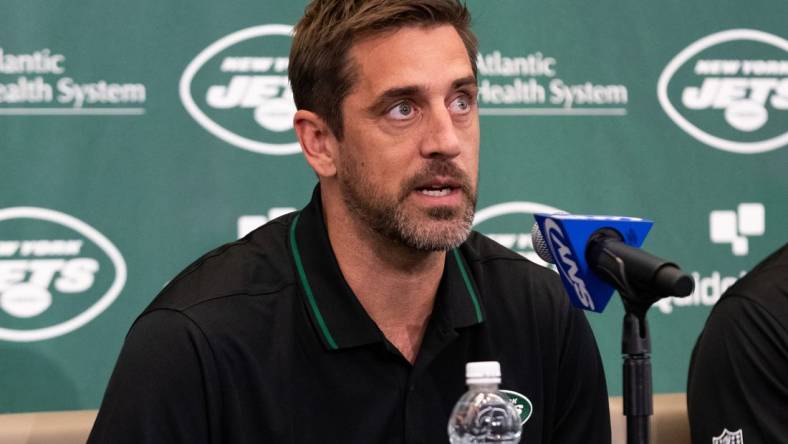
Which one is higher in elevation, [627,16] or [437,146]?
[627,16]

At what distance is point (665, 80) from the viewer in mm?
3346

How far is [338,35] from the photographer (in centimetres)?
223

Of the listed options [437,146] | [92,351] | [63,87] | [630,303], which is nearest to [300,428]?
[437,146]

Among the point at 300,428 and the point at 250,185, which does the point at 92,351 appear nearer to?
the point at 250,185

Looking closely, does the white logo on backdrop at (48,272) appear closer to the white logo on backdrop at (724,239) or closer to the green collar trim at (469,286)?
the green collar trim at (469,286)

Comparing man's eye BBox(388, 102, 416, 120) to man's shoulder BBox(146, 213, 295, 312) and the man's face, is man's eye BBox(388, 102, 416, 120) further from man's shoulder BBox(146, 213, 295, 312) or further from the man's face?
man's shoulder BBox(146, 213, 295, 312)

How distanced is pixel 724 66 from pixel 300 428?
190cm

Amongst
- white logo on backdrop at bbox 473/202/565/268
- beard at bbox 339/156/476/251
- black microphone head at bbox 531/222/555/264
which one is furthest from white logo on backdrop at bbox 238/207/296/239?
black microphone head at bbox 531/222/555/264

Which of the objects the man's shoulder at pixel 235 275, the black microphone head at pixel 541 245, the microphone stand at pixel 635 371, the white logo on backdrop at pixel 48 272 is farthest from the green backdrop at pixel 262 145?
the microphone stand at pixel 635 371

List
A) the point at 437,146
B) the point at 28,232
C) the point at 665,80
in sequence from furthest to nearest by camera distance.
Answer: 1. the point at 665,80
2. the point at 28,232
3. the point at 437,146

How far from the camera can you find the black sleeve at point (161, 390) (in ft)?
6.44

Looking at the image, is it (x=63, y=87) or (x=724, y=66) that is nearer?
(x=63, y=87)

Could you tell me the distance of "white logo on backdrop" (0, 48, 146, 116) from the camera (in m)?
2.91

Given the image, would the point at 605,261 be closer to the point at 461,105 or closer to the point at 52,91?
the point at 461,105
